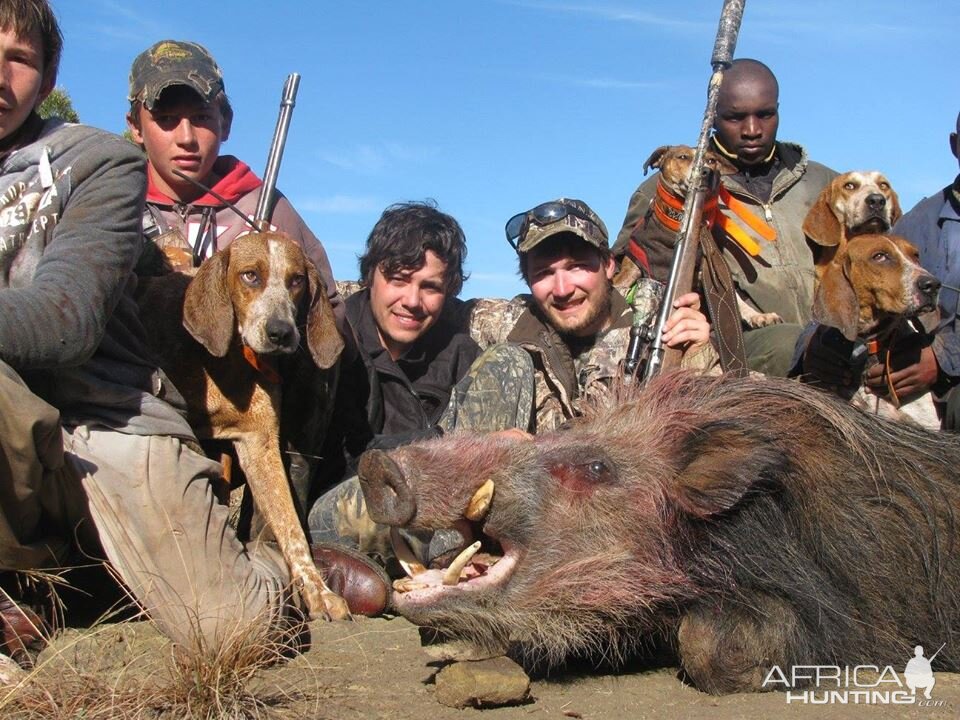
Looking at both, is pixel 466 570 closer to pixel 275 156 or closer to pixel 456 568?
pixel 456 568

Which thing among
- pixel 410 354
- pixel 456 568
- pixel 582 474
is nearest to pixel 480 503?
pixel 456 568

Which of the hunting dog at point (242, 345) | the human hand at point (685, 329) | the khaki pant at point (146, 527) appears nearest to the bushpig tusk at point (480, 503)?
the khaki pant at point (146, 527)

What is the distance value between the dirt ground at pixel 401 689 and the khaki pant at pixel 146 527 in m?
0.16

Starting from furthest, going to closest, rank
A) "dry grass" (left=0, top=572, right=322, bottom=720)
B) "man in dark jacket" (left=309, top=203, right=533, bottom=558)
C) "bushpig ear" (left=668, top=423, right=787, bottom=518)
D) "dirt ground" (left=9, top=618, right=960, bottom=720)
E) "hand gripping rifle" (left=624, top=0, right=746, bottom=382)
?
"hand gripping rifle" (left=624, top=0, right=746, bottom=382) < "man in dark jacket" (left=309, top=203, right=533, bottom=558) < "bushpig ear" (left=668, top=423, right=787, bottom=518) < "dirt ground" (left=9, top=618, right=960, bottom=720) < "dry grass" (left=0, top=572, right=322, bottom=720)

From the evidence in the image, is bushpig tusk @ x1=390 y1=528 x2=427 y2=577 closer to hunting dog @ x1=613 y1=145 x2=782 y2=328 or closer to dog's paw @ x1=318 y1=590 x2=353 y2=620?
dog's paw @ x1=318 y1=590 x2=353 y2=620

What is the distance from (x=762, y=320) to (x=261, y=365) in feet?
9.95

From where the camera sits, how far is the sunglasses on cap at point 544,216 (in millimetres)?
5281

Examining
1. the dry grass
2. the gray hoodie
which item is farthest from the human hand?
the dry grass

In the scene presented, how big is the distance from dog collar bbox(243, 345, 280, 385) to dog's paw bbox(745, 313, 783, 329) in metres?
2.91

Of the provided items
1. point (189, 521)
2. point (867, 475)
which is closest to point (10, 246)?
point (189, 521)

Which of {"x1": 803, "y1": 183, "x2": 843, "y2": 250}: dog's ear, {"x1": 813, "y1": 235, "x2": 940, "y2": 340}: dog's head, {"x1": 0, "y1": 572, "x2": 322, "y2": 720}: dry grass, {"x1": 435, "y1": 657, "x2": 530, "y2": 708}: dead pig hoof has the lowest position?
{"x1": 0, "y1": 572, "x2": 322, "y2": 720}: dry grass

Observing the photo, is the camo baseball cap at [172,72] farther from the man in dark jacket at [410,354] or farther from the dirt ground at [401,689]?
the dirt ground at [401,689]

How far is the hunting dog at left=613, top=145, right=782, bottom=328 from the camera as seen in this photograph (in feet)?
20.2

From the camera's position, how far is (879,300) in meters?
4.83
